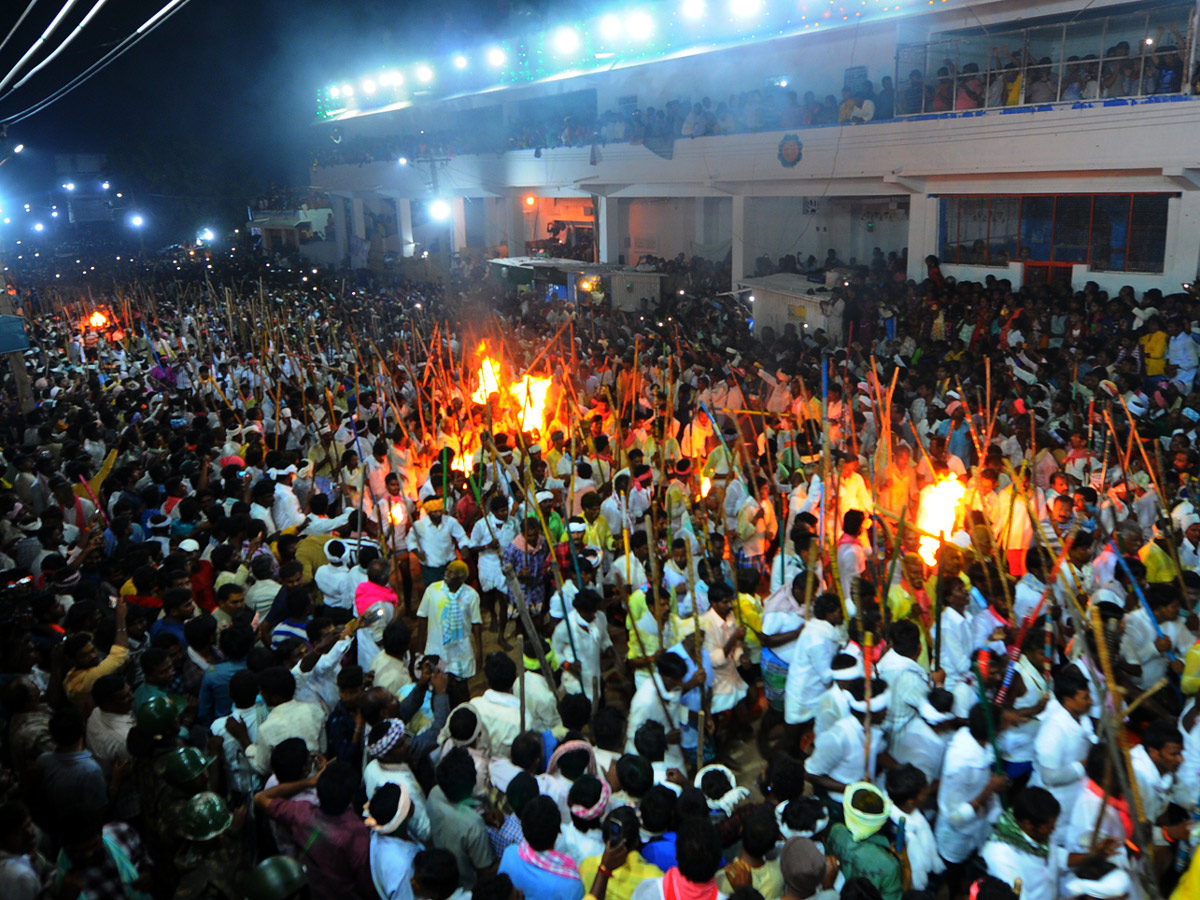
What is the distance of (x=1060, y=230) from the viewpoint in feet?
47.4

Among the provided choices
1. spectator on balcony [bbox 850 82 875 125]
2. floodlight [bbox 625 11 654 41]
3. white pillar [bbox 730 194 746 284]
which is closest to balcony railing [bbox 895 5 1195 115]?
spectator on balcony [bbox 850 82 875 125]

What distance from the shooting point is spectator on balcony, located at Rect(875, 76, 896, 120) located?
1551cm

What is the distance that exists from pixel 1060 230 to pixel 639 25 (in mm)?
11161

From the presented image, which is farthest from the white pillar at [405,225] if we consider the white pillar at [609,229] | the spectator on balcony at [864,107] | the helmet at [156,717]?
the helmet at [156,717]

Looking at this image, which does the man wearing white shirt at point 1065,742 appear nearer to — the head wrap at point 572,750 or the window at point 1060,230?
the head wrap at point 572,750

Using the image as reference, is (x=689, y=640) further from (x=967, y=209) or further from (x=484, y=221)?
(x=484, y=221)

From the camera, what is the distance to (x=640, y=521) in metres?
7.23

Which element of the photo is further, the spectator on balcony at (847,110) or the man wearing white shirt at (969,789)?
the spectator on balcony at (847,110)

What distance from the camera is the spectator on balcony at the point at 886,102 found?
611 inches

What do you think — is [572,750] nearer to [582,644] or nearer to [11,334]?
[582,644]

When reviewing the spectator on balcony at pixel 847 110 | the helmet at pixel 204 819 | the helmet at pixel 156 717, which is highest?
the spectator on balcony at pixel 847 110

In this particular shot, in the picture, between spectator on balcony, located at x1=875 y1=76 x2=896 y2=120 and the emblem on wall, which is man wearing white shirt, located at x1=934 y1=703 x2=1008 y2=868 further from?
the emblem on wall

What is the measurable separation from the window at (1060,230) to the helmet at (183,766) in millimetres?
14003

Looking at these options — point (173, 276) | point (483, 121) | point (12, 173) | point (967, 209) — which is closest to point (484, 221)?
point (483, 121)
